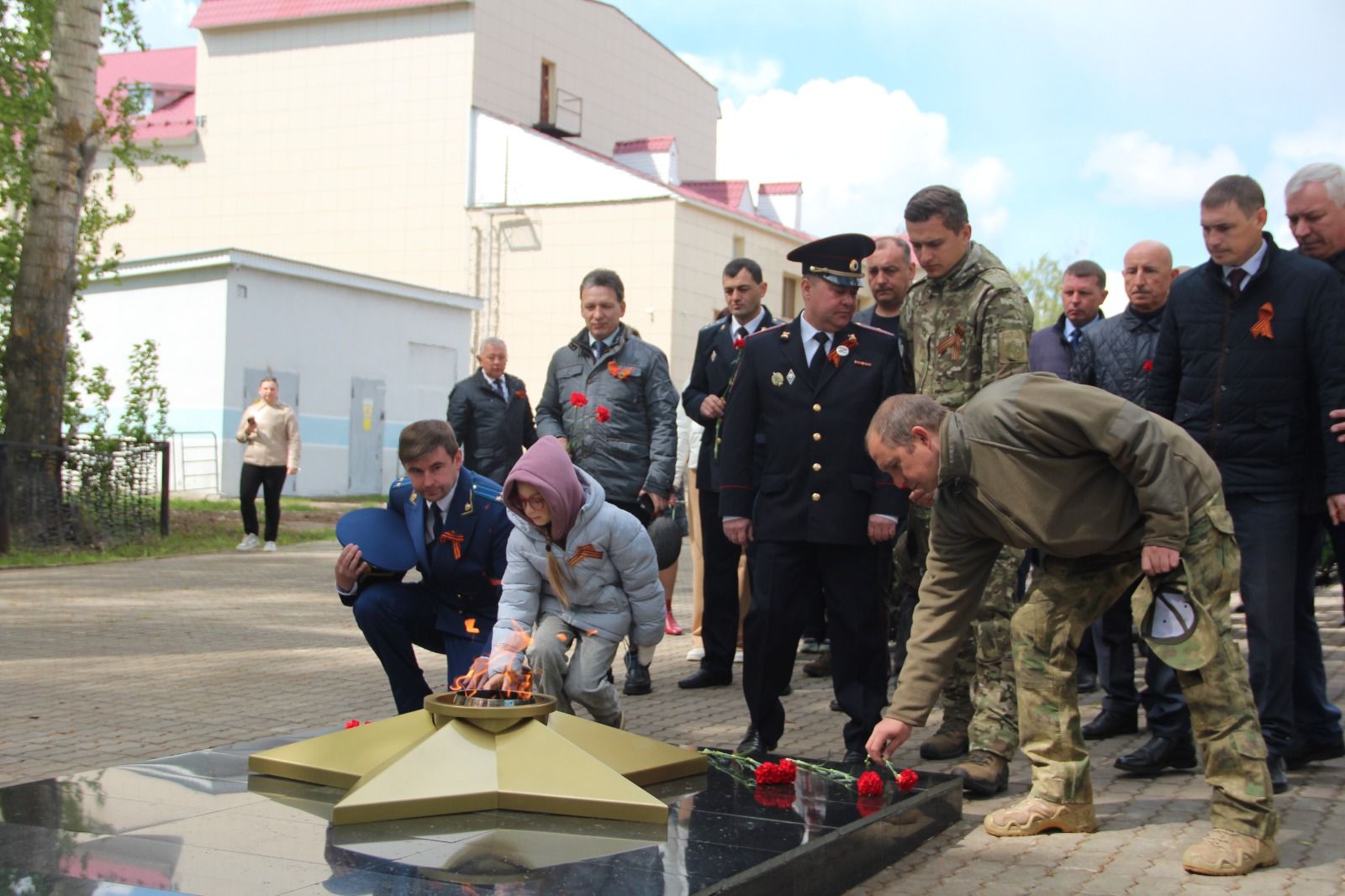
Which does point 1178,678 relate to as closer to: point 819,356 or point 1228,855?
point 1228,855

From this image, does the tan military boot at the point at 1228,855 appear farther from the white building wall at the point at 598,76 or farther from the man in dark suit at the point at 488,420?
the white building wall at the point at 598,76

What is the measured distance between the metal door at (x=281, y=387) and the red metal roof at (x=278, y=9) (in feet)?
41.0

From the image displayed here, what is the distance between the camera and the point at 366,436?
28219 mm

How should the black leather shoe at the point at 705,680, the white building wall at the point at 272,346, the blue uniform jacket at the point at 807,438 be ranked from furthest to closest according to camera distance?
the white building wall at the point at 272,346, the black leather shoe at the point at 705,680, the blue uniform jacket at the point at 807,438

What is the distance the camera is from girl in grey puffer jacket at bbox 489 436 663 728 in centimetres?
539

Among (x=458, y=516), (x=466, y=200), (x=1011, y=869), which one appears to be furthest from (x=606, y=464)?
(x=466, y=200)

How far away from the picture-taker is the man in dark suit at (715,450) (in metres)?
7.66

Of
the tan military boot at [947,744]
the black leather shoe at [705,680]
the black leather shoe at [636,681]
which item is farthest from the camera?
the black leather shoe at [705,680]

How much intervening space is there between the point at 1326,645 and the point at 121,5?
45.0 ft

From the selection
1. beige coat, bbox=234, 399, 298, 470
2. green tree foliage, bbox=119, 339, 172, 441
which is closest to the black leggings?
beige coat, bbox=234, 399, 298, 470

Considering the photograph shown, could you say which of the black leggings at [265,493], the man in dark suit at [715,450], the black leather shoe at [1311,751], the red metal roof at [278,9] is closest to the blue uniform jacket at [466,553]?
the man in dark suit at [715,450]

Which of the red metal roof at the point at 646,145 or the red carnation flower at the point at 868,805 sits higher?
the red metal roof at the point at 646,145

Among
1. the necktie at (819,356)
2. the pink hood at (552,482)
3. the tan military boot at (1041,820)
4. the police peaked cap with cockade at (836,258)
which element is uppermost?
the police peaked cap with cockade at (836,258)

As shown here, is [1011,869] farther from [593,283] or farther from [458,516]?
[593,283]
